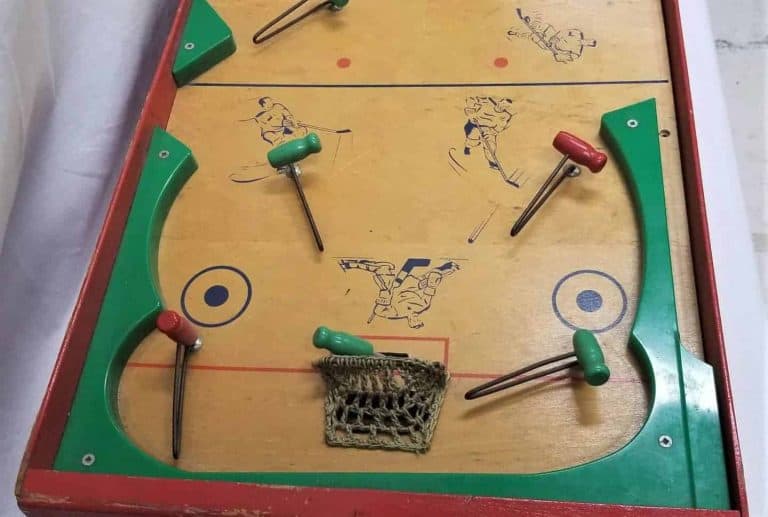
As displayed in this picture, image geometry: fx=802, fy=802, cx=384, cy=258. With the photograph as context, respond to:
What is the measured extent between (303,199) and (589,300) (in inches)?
13.3

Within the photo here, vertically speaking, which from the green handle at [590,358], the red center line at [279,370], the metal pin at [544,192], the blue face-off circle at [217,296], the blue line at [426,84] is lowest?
the red center line at [279,370]

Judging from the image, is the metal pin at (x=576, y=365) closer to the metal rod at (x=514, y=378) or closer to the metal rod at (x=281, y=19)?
the metal rod at (x=514, y=378)

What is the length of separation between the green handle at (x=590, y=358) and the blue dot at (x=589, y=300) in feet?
0.24

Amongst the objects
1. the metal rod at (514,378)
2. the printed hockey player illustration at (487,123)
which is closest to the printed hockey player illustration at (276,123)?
the printed hockey player illustration at (487,123)

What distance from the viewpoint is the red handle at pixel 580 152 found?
882 mm

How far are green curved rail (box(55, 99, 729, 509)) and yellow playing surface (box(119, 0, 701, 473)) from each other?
19 mm

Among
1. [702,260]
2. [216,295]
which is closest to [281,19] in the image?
[216,295]

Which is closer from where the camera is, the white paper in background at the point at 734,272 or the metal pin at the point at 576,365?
the metal pin at the point at 576,365

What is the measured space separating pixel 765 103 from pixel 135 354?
1.18 m

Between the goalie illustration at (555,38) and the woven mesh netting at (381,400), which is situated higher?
the goalie illustration at (555,38)

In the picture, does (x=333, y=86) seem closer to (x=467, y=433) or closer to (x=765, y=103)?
(x=467, y=433)

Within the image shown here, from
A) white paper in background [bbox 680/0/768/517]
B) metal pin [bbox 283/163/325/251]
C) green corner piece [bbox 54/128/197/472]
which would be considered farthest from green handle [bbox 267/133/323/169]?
white paper in background [bbox 680/0/768/517]

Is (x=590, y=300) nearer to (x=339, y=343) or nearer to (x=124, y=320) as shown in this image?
(x=339, y=343)

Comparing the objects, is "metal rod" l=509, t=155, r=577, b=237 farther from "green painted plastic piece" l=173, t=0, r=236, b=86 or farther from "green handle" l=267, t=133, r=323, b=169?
"green painted plastic piece" l=173, t=0, r=236, b=86
